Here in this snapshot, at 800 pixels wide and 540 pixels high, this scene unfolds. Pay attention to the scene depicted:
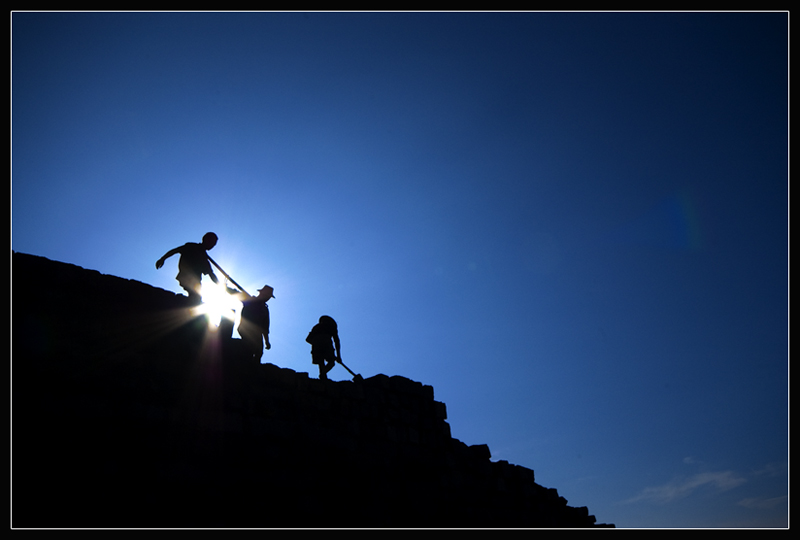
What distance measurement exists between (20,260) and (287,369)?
137 inches

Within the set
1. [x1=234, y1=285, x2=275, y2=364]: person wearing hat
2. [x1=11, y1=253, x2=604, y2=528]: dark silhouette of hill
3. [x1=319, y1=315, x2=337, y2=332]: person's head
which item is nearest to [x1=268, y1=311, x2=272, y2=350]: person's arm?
[x1=234, y1=285, x2=275, y2=364]: person wearing hat

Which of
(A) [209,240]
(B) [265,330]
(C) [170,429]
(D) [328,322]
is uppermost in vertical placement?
(A) [209,240]

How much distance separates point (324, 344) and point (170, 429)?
4.16 meters

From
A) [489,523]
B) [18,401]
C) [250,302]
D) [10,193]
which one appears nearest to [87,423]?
[18,401]

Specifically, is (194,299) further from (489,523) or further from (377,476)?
(489,523)

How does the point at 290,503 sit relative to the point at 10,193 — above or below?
below

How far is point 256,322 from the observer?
8547mm

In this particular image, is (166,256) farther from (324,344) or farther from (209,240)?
(324,344)

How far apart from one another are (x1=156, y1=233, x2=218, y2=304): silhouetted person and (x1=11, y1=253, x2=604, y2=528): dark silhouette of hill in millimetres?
597

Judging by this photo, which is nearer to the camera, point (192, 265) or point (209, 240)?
point (192, 265)

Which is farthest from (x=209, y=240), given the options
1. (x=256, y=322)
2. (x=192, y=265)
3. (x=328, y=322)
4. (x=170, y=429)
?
(x=328, y=322)

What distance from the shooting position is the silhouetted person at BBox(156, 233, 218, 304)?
774 cm

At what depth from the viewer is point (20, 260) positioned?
19.9 feet
